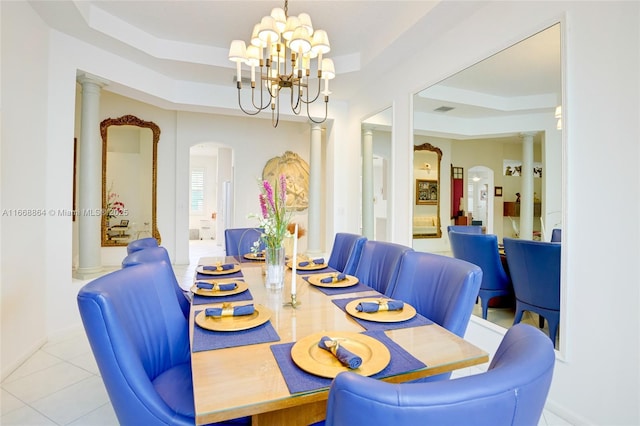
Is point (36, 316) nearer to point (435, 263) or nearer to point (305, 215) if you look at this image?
point (435, 263)

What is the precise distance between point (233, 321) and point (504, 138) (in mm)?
2246

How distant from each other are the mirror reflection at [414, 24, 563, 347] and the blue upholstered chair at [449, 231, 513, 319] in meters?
0.07

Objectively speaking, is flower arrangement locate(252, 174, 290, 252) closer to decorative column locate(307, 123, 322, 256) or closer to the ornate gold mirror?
decorative column locate(307, 123, 322, 256)

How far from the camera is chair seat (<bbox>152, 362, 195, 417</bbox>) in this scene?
3.80 feet

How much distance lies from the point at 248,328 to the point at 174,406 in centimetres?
37

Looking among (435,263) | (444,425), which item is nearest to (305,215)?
(435,263)

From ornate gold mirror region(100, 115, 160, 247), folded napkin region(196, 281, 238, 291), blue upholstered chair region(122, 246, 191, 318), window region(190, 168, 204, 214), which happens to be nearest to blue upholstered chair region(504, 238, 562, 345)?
folded napkin region(196, 281, 238, 291)

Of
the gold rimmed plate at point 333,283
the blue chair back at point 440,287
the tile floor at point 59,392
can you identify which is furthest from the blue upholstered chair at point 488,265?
the gold rimmed plate at point 333,283

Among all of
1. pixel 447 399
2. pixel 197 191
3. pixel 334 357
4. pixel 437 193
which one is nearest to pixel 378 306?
pixel 334 357

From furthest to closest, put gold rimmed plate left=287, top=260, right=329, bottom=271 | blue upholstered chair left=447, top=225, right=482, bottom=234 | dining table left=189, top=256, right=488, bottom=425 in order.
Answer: blue upholstered chair left=447, top=225, right=482, bottom=234
gold rimmed plate left=287, top=260, right=329, bottom=271
dining table left=189, top=256, right=488, bottom=425

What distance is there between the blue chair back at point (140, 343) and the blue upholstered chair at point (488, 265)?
2248mm

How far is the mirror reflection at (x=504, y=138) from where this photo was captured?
2.01m

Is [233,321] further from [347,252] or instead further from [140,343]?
[347,252]

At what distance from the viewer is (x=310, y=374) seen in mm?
925
